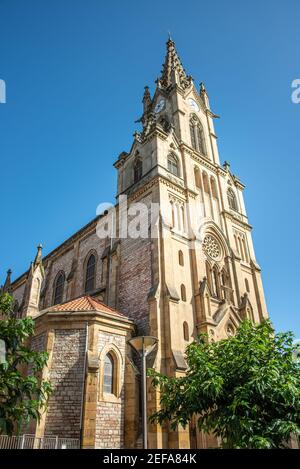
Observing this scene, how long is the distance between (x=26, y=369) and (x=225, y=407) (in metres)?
11.0

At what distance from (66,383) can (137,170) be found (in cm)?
1737

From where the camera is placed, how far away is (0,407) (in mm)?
8859

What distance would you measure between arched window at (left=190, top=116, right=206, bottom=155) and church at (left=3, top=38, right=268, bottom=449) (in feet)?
0.42

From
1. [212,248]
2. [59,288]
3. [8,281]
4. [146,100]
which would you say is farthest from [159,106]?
[8,281]

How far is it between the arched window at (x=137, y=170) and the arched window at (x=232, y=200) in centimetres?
882

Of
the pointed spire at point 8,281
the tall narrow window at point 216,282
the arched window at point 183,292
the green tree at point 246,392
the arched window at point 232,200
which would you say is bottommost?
the green tree at point 246,392

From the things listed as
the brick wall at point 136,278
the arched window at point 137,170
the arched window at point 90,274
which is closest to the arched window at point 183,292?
the brick wall at point 136,278

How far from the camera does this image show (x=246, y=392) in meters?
10.4

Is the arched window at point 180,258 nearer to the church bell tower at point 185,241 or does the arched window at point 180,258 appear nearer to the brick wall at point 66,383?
the church bell tower at point 185,241

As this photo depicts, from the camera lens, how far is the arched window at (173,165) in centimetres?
2619
